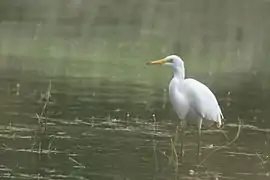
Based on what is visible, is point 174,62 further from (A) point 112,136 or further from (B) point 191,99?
(A) point 112,136

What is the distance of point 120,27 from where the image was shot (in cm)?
3519

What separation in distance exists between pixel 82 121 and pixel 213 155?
2.73 meters

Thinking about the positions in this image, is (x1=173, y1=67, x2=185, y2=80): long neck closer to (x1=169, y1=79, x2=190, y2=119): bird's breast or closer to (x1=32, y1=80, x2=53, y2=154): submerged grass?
(x1=169, y1=79, x2=190, y2=119): bird's breast

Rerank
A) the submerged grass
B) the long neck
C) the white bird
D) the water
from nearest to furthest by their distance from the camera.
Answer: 1. the water
2. the submerged grass
3. the white bird
4. the long neck

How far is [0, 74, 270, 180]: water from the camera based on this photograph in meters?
10.6

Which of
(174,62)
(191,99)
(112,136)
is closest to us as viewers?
(191,99)

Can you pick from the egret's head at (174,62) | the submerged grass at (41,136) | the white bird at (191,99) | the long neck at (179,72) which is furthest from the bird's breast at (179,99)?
the submerged grass at (41,136)

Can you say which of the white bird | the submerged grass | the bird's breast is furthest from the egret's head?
the submerged grass

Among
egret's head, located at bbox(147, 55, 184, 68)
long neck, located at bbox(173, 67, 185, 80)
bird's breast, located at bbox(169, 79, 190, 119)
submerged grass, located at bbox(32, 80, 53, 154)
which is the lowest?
submerged grass, located at bbox(32, 80, 53, 154)

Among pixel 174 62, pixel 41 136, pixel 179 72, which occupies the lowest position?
pixel 41 136

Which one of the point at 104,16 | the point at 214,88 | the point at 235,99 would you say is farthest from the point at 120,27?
the point at 235,99

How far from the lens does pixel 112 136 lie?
12633 millimetres

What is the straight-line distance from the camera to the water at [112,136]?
1057 centimetres

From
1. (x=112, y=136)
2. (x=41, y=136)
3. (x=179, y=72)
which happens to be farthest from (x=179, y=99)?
(x=41, y=136)
